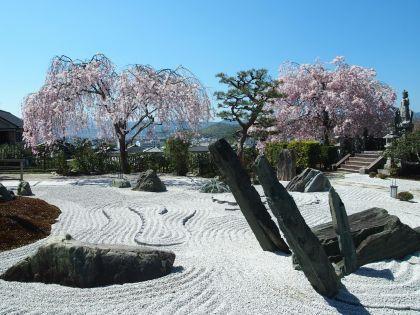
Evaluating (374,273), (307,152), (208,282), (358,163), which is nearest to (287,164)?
(307,152)

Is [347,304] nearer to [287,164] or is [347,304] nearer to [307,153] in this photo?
[287,164]

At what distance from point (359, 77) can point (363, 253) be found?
22368 mm

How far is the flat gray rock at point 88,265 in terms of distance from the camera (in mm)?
5402

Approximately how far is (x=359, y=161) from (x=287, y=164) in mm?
6741

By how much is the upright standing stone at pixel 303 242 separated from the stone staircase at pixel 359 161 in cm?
1716

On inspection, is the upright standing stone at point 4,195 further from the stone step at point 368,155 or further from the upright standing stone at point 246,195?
the stone step at point 368,155

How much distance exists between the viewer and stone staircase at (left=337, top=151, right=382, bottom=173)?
21816mm

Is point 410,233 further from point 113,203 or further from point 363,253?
point 113,203

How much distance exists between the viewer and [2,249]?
7.23 m

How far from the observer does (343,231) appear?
18.0 feet

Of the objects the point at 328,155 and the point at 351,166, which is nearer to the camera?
the point at 351,166

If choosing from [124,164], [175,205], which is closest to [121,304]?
[175,205]

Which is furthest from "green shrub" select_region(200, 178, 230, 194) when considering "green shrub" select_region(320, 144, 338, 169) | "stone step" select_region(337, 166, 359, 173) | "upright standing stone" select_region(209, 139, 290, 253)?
"green shrub" select_region(320, 144, 338, 169)

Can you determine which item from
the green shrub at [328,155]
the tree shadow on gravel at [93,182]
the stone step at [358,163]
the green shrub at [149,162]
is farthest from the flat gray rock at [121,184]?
the stone step at [358,163]
